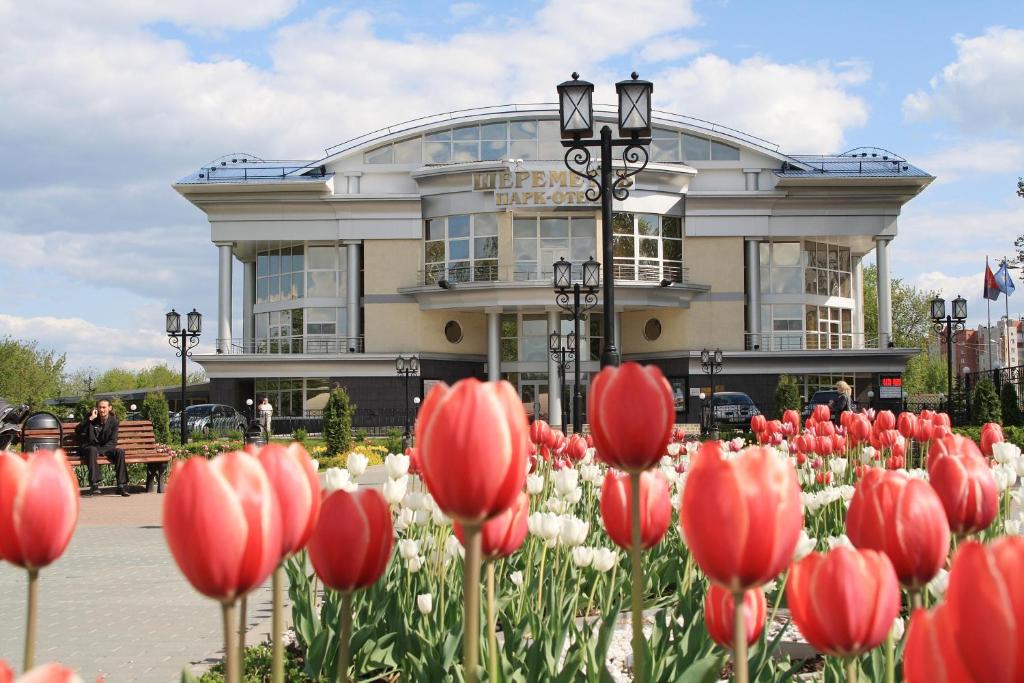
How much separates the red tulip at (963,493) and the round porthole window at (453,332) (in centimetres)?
4418

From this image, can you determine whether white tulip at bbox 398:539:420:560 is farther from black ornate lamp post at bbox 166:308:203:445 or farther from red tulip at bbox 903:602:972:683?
black ornate lamp post at bbox 166:308:203:445

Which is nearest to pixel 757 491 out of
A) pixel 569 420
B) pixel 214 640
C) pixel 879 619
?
pixel 879 619

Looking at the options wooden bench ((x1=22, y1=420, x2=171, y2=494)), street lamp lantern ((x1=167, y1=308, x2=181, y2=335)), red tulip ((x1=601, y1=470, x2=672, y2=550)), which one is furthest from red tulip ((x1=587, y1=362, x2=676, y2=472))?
street lamp lantern ((x1=167, y1=308, x2=181, y2=335))

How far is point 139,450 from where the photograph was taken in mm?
17531

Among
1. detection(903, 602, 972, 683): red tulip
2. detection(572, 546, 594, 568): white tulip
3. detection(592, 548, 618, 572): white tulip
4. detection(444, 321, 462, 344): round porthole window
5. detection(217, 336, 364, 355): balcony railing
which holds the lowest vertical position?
detection(572, 546, 594, 568): white tulip

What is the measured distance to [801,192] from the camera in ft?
146

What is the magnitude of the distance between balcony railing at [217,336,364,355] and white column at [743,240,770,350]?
18.0 m

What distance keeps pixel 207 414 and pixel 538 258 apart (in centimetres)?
1593

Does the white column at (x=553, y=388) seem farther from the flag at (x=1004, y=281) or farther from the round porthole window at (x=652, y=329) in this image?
the flag at (x=1004, y=281)

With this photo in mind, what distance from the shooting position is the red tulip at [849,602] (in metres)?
1.21

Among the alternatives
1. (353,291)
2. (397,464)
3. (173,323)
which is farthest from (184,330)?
(397,464)

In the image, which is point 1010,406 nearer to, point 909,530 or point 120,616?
point 120,616

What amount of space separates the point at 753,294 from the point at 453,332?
1399 centimetres

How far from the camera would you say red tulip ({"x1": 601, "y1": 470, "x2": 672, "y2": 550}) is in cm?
195
